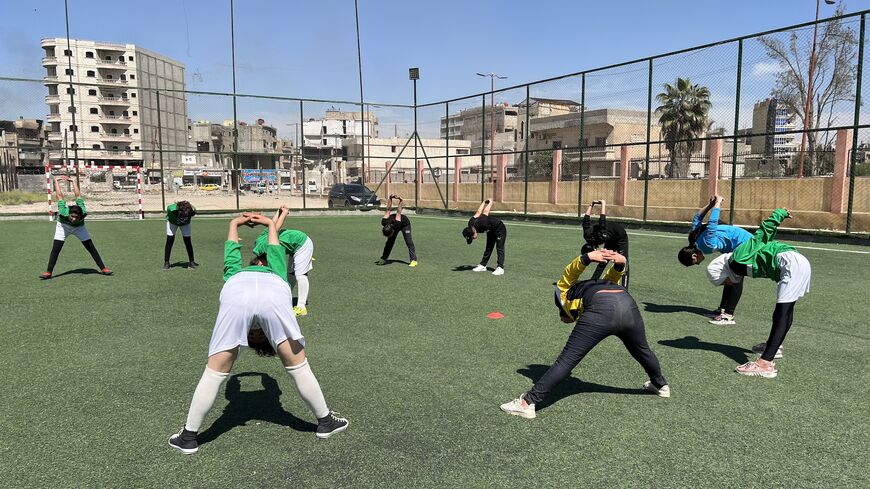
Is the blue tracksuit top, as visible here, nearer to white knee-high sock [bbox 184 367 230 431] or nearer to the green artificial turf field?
the green artificial turf field

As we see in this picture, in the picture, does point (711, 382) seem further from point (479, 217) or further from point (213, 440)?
point (479, 217)

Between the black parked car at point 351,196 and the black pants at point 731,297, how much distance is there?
24.8m

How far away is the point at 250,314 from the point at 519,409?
86.1 inches

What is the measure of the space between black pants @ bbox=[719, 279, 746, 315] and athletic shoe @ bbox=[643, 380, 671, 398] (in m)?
2.92

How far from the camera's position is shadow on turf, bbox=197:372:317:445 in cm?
419

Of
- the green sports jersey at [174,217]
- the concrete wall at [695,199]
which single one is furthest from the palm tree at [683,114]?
the green sports jersey at [174,217]

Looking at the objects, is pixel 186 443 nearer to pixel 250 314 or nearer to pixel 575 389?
pixel 250 314

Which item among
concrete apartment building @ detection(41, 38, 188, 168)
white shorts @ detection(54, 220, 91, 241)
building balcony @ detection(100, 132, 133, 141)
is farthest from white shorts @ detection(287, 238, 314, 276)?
building balcony @ detection(100, 132, 133, 141)

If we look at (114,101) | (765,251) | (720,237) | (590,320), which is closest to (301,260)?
(590,320)

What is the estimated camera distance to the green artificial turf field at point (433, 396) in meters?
3.60

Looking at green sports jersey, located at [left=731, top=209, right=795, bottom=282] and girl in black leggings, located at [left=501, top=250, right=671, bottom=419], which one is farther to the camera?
green sports jersey, located at [left=731, top=209, right=795, bottom=282]

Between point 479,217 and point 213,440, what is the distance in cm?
785

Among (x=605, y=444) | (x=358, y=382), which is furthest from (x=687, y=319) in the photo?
(x=358, y=382)

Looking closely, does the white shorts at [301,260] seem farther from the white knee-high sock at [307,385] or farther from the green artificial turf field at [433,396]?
the white knee-high sock at [307,385]
